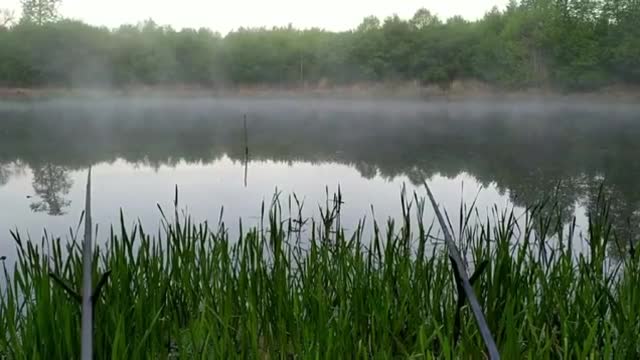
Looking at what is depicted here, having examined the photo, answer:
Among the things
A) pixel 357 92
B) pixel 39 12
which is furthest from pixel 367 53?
pixel 39 12

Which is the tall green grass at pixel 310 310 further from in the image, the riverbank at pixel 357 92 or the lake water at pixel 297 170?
the riverbank at pixel 357 92

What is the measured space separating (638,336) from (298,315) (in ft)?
2.79

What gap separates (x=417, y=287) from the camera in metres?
1.85

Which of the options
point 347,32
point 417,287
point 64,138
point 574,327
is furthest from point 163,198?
point 347,32

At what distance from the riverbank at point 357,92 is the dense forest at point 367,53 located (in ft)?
1.15

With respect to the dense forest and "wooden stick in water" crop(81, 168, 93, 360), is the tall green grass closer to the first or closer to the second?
"wooden stick in water" crop(81, 168, 93, 360)

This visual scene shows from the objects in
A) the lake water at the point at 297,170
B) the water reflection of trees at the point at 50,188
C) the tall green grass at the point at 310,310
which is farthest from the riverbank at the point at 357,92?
the tall green grass at the point at 310,310

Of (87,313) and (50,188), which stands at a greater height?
(87,313)

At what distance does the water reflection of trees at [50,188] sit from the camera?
17.5 feet

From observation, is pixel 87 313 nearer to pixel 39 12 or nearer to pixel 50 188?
pixel 50 188

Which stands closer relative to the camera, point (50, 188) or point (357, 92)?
point (50, 188)

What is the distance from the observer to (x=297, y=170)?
26.4 feet

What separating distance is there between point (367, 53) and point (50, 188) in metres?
31.9

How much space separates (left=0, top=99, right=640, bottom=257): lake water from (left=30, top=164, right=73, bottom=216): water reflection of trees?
14mm
